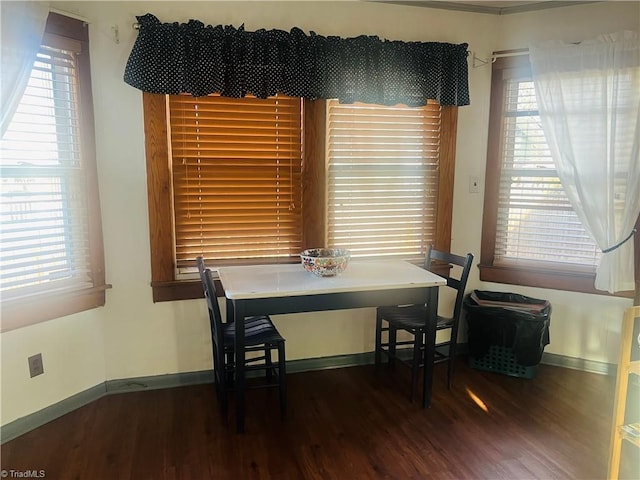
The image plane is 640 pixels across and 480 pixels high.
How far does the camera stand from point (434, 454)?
2.13 metres

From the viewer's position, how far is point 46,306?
2312mm

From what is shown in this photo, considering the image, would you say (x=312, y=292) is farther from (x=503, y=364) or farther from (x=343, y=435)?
→ (x=503, y=364)

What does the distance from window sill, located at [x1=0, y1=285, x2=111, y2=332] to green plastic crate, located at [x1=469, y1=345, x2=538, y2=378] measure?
244cm

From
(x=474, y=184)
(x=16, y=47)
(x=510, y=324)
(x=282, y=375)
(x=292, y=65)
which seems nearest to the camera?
(x=16, y=47)

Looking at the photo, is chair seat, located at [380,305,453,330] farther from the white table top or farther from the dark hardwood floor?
the dark hardwood floor

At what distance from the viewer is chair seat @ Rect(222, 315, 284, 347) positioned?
231cm

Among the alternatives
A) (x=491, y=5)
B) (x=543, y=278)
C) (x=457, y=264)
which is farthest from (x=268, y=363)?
(x=491, y=5)

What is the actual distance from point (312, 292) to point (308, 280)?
172 millimetres

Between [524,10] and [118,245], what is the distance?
2.96 m

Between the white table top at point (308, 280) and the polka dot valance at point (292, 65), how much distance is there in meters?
1.02

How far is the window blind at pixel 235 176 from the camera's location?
2.60 m

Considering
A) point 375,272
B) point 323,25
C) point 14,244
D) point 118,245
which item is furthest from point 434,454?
point 323,25

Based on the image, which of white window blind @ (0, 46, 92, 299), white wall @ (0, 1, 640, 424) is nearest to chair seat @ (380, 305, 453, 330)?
white wall @ (0, 1, 640, 424)

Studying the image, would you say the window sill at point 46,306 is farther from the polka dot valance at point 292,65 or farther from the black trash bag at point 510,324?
the black trash bag at point 510,324
